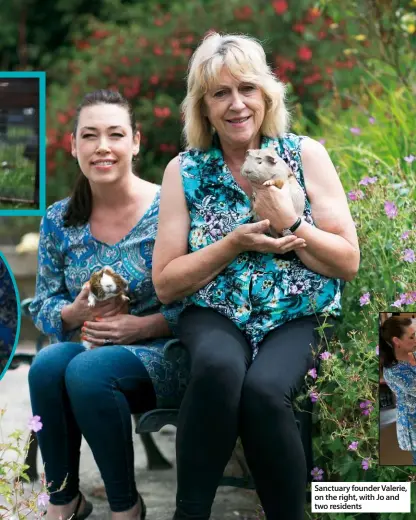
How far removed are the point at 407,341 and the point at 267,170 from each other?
0.66 meters

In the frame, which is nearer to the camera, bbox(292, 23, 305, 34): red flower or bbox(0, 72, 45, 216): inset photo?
bbox(0, 72, 45, 216): inset photo

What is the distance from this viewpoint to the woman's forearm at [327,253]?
284 cm

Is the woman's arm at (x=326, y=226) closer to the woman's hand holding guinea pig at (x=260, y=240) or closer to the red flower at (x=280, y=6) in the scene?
the woman's hand holding guinea pig at (x=260, y=240)

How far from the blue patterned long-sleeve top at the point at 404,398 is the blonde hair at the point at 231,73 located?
88 cm

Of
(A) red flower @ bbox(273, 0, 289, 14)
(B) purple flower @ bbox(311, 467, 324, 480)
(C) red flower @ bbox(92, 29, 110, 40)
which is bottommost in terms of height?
(B) purple flower @ bbox(311, 467, 324, 480)

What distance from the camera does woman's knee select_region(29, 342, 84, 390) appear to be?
9.87 ft

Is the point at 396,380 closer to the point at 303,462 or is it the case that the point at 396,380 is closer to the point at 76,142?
the point at 303,462

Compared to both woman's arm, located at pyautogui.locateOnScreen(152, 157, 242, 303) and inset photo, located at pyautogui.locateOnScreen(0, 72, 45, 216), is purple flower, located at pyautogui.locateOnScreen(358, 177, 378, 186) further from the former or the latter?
inset photo, located at pyautogui.locateOnScreen(0, 72, 45, 216)

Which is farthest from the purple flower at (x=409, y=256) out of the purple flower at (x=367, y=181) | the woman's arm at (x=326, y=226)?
the purple flower at (x=367, y=181)

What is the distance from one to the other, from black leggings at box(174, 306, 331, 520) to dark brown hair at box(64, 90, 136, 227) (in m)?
0.84

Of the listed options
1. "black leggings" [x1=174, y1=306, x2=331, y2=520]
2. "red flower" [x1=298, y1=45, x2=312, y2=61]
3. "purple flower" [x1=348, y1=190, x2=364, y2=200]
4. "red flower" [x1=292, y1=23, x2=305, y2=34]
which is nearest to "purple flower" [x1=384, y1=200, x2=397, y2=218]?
"purple flower" [x1=348, y1=190, x2=364, y2=200]

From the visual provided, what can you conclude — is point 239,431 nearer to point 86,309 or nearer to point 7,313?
point 86,309

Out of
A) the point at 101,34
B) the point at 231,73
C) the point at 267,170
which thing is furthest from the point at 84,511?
the point at 101,34

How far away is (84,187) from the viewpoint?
3387mm
